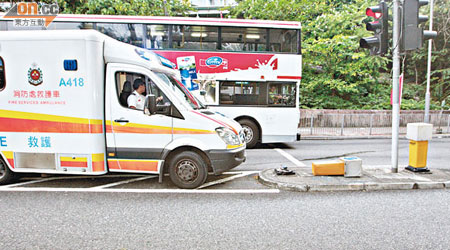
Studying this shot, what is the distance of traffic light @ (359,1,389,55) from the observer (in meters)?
5.82

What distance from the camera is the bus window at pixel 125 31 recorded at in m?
9.75

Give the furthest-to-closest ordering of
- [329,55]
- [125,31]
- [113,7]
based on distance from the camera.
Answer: [329,55] < [113,7] < [125,31]

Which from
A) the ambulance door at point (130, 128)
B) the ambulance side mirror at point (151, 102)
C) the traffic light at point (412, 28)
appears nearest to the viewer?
the ambulance side mirror at point (151, 102)

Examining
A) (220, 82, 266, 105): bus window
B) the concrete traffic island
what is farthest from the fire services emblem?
(220, 82, 266, 105): bus window

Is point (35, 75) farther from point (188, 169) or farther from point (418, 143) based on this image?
point (418, 143)

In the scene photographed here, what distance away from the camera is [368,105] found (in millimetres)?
18203

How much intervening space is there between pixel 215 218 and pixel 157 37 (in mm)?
7781

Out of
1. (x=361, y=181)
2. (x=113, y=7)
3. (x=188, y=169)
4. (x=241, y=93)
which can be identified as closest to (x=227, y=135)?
(x=188, y=169)

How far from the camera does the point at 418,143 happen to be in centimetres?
594

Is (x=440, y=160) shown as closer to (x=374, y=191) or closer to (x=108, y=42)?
(x=374, y=191)

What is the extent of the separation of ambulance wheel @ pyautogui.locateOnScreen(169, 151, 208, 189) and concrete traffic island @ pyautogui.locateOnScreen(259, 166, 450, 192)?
1.39 metres

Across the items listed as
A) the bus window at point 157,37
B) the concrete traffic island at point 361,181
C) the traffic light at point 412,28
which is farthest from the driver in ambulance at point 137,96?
the traffic light at point 412,28

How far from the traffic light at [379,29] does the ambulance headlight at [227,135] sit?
354 cm

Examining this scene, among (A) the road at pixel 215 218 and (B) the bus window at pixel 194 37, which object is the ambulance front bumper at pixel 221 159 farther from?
(B) the bus window at pixel 194 37
